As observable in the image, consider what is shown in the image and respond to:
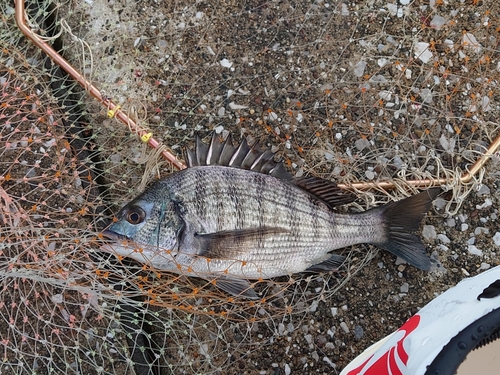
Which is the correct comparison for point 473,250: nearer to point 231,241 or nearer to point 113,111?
point 231,241

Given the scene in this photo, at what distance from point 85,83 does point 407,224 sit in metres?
1.79

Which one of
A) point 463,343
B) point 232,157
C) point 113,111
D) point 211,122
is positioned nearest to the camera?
point 463,343

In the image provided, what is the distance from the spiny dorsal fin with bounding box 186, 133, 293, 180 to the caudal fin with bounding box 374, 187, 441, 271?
1.80ft

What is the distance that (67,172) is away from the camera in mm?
2508

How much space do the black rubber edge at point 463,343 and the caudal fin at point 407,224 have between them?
29.8 inches

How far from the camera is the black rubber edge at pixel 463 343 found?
1485 millimetres

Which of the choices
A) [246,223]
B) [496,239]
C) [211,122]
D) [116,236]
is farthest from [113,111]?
[496,239]

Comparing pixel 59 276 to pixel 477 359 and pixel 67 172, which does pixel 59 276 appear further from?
pixel 477 359

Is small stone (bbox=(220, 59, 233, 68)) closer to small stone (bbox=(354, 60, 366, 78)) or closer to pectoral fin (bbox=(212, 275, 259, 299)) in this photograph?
small stone (bbox=(354, 60, 366, 78))

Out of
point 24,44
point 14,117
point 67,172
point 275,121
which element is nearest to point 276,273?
point 275,121

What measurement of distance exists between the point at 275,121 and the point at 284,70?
30 centimetres

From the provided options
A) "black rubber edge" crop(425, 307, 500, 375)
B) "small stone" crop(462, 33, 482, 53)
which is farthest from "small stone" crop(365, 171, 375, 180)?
"black rubber edge" crop(425, 307, 500, 375)

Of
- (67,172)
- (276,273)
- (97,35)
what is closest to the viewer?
(276,273)

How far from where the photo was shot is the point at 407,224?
7.64 ft
